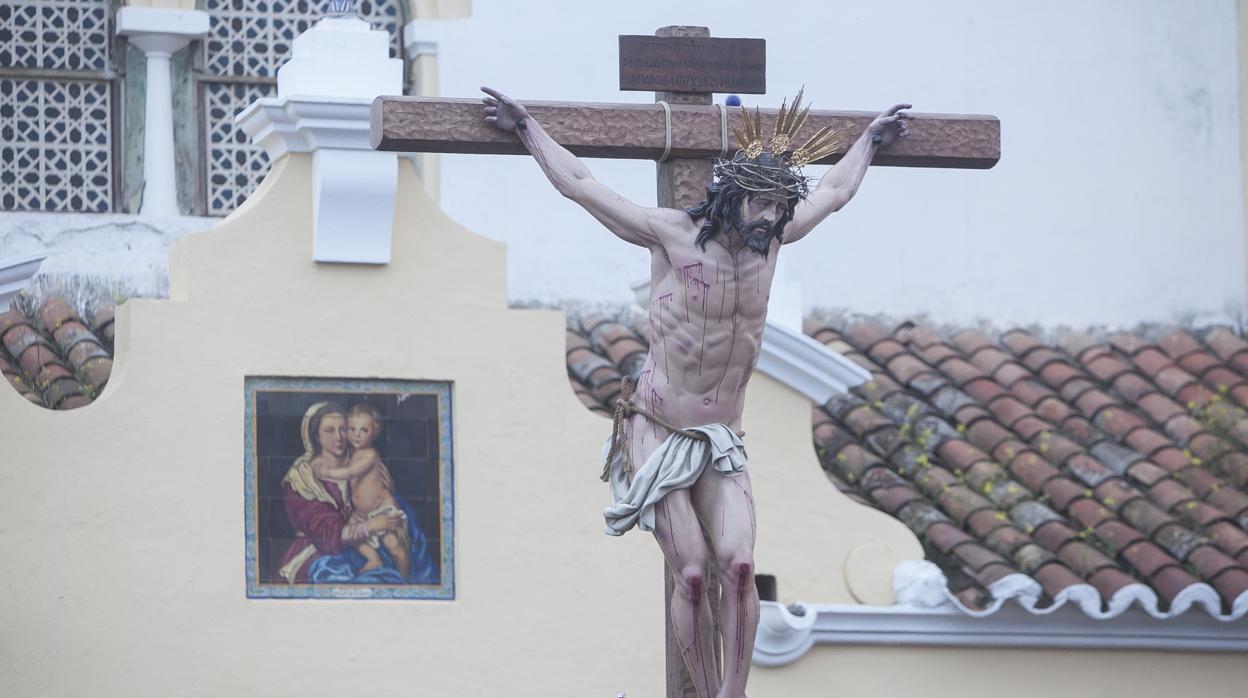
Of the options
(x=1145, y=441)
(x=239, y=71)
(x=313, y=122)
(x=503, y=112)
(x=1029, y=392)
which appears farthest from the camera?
(x=239, y=71)

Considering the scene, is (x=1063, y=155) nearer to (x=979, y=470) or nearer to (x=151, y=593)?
(x=979, y=470)

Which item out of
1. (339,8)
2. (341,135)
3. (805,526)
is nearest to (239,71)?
(339,8)

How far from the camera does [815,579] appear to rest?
44.5ft

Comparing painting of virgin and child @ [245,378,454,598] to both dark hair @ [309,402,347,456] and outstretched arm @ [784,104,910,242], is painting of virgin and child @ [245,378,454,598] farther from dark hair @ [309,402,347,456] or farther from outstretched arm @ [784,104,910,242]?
outstretched arm @ [784,104,910,242]

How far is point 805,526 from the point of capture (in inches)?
535

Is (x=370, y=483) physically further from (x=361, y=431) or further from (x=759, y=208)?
(x=759, y=208)

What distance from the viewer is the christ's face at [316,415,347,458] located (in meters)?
13.0

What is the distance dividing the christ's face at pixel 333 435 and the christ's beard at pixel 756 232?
3.99 meters

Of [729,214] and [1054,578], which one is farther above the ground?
[729,214]

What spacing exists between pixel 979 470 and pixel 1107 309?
226 centimetres

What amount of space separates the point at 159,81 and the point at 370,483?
3.09 metres

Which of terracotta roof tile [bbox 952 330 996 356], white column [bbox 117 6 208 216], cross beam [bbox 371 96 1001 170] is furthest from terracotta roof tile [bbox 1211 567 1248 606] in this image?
white column [bbox 117 6 208 216]

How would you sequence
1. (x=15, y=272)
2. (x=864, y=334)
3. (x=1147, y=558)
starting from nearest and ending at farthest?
1. (x=15, y=272)
2. (x=1147, y=558)
3. (x=864, y=334)

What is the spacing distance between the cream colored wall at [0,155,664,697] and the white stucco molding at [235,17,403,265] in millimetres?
100
